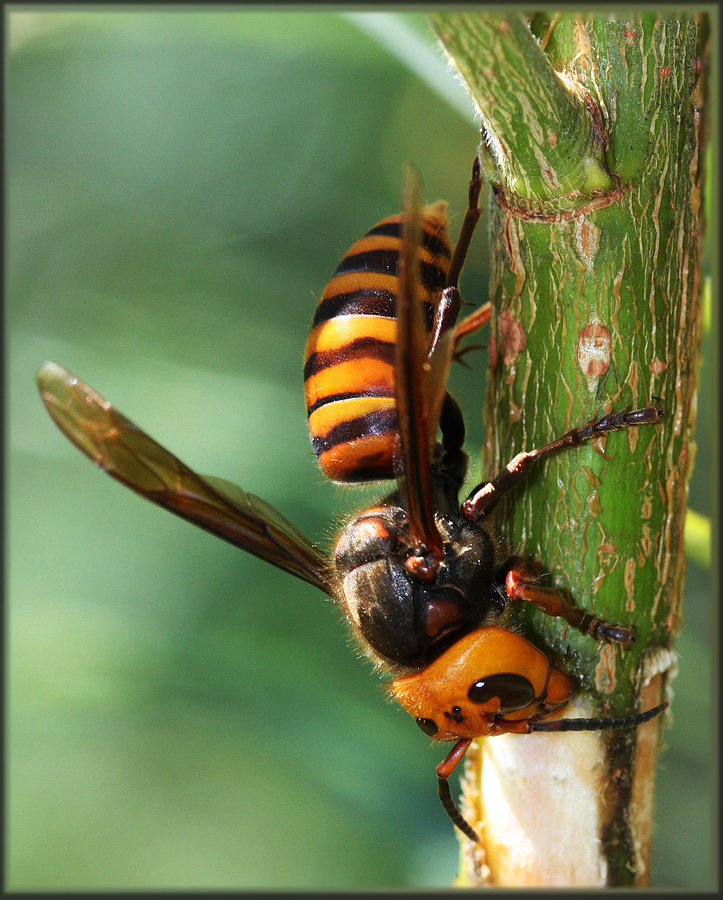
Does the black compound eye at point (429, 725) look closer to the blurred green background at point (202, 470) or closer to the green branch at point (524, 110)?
the green branch at point (524, 110)

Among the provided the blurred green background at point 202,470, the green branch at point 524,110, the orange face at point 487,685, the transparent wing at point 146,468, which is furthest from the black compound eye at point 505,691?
the blurred green background at point 202,470

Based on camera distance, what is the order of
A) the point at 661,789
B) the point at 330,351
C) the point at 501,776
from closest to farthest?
the point at 501,776 → the point at 330,351 → the point at 661,789

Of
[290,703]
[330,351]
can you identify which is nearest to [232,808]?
[290,703]

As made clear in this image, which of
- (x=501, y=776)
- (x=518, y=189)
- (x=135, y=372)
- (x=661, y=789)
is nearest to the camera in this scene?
(x=518, y=189)

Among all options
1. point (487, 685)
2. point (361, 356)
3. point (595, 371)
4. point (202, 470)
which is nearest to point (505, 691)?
point (487, 685)

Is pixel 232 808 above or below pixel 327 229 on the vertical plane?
below

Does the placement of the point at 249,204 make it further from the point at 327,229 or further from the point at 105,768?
the point at 105,768

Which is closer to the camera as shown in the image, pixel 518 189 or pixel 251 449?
pixel 518 189

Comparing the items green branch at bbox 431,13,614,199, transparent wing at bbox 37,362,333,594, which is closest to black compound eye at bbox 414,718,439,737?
transparent wing at bbox 37,362,333,594

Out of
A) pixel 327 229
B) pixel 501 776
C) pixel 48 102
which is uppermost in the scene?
pixel 48 102
